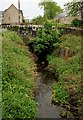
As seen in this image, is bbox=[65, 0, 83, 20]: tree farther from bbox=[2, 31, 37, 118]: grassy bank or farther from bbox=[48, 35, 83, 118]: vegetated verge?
bbox=[2, 31, 37, 118]: grassy bank

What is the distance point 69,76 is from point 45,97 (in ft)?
8.41

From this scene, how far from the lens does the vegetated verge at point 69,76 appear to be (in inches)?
546

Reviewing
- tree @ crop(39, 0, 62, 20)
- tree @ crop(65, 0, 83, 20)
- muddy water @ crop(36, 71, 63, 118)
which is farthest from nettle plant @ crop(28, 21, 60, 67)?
tree @ crop(39, 0, 62, 20)

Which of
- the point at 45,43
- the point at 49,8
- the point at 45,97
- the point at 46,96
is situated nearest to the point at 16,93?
the point at 45,97

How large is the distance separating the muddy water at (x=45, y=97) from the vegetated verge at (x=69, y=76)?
0.45 meters

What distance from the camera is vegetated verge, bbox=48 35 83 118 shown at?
13859mm

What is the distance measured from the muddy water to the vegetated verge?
0.45 metres

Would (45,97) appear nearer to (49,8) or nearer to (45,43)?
(45,43)

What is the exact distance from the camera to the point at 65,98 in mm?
14344

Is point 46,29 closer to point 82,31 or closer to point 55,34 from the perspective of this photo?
point 55,34

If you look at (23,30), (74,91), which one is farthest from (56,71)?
(23,30)

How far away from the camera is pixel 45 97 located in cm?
1534

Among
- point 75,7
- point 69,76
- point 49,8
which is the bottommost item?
point 69,76

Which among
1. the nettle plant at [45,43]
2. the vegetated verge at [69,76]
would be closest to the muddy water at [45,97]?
the vegetated verge at [69,76]
